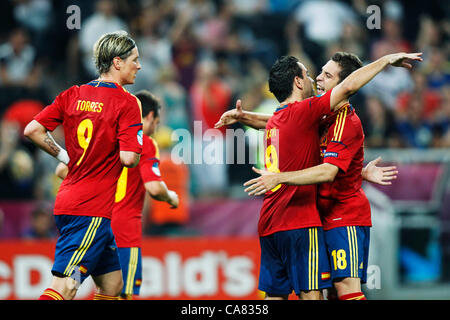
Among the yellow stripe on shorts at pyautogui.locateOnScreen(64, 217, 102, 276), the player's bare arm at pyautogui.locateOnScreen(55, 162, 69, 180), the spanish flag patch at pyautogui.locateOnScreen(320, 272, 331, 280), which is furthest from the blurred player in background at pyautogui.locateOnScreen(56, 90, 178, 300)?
the spanish flag patch at pyautogui.locateOnScreen(320, 272, 331, 280)

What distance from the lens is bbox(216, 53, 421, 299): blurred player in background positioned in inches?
190

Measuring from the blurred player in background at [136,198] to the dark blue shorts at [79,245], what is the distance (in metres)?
0.94

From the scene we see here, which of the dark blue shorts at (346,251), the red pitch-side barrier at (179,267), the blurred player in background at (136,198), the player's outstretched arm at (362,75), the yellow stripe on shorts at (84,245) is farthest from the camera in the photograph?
the red pitch-side barrier at (179,267)

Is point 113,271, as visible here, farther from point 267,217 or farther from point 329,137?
point 329,137

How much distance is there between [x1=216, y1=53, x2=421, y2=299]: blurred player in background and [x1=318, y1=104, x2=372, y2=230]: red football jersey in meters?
0.15

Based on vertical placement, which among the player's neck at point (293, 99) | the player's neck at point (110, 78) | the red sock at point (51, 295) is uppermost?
the player's neck at point (110, 78)

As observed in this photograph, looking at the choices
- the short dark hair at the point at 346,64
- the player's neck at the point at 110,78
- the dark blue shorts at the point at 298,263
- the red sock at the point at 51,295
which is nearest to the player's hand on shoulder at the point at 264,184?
the dark blue shorts at the point at 298,263

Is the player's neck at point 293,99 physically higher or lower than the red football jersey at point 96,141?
higher

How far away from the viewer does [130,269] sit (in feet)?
19.2

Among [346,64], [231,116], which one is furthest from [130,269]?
[346,64]

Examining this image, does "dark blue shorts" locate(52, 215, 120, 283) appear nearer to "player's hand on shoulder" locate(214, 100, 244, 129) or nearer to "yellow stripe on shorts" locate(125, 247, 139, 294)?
"yellow stripe on shorts" locate(125, 247, 139, 294)

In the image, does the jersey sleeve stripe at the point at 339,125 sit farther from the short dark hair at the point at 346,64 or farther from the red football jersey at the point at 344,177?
the short dark hair at the point at 346,64

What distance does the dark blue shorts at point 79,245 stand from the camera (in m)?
4.71

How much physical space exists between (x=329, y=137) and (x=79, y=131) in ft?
6.30
